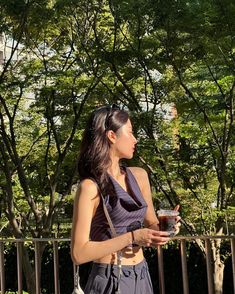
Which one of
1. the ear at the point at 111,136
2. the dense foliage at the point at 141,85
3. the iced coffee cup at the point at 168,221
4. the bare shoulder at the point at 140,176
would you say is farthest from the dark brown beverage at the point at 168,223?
the dense foliage at the point at 141,85

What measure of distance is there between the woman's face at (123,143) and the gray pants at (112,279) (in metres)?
0.43

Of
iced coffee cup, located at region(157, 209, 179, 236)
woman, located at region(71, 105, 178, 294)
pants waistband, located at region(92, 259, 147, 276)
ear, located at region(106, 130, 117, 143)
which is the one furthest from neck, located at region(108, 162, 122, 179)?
pants waistband, located at region(92, 259, 147, 276)

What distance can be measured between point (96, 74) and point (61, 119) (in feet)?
6.16

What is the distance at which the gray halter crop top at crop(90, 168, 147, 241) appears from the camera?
2.14 metres

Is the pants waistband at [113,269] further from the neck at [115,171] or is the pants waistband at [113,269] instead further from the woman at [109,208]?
the neck at [115,171]

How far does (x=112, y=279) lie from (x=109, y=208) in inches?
10.6

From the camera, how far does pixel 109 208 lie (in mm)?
2143

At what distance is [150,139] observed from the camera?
11062mm

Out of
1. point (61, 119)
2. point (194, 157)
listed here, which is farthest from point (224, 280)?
point (61, 119)

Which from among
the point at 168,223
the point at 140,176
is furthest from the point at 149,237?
the point at 140,176

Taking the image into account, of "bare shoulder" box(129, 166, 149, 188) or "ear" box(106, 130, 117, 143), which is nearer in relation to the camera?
"ear" box(106, 130, 117, 143)

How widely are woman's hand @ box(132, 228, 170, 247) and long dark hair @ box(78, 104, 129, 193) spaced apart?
0.72 feet

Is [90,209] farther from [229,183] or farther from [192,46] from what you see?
[229,183]

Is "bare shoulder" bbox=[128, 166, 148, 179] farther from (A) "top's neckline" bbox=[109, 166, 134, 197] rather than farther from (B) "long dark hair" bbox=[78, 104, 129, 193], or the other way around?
(B) "long dark hair" bbox=[78, 104, 129, 193]
